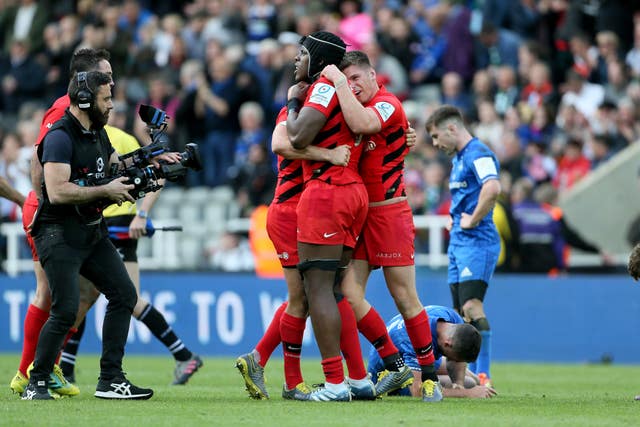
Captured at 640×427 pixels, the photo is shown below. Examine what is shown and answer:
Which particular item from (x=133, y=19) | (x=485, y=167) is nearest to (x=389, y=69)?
(x=133, y=19)

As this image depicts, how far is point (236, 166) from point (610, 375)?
8.22 metres

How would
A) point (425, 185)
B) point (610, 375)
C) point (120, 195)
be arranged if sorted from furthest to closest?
point (425, 185)
point (610, 375)
point (120, 195)

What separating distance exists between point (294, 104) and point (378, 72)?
1114 centimetres

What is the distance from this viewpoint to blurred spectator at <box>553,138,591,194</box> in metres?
18.7

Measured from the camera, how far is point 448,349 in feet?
34.0

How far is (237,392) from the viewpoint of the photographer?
11.1m

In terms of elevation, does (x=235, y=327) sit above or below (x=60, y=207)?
below

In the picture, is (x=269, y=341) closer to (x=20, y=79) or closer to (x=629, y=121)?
(x=629, y=121)

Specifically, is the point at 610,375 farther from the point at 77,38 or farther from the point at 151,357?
the point at 77,38

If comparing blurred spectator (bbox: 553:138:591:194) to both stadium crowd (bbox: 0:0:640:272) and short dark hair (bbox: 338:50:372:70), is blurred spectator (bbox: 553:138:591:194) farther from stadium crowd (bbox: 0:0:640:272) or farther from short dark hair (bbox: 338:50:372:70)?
short dark hair (bbox: 338:50:372:70)

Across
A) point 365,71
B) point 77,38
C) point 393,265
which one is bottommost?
point 393,265

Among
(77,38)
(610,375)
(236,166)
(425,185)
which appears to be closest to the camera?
(610,375)

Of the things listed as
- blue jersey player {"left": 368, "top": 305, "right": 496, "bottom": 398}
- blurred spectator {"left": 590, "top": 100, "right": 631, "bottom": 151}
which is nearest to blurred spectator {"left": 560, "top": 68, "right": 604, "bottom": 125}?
blurred spectator {"left": 590, "top": 100, "right": 631, "bottom": 151}

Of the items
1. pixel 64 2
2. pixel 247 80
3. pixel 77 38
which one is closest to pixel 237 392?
pixel 247 80
